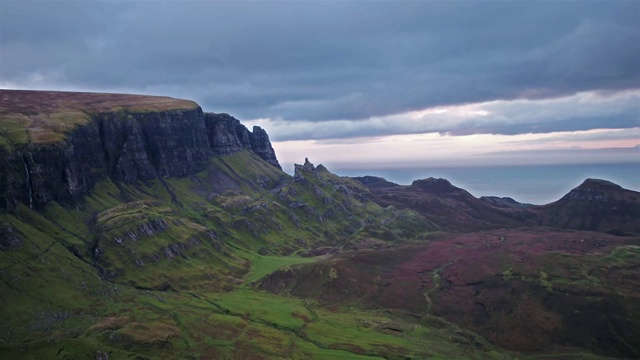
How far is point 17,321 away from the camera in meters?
136

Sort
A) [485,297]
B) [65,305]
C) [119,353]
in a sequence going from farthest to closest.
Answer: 1. [485,297]
2. [65,305]
3. [119,353]

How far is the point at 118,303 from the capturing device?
534ft

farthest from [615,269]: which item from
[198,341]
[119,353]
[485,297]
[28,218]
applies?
[28,218]

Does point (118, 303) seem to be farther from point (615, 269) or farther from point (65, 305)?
point (615, 269)

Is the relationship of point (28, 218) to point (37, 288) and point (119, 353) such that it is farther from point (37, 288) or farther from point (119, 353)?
point (119, 353)

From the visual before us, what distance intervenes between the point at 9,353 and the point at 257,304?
283ft

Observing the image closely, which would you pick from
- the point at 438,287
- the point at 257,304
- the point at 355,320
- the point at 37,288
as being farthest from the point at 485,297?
the point at 37,288

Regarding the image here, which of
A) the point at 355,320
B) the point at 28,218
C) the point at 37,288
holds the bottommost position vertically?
the point at 355,320

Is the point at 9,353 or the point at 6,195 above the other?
the point at 6,195

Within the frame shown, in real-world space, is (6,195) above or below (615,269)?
above

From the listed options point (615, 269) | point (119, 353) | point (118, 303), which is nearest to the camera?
point (119, 353)

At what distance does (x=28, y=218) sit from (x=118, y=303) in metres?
73.7

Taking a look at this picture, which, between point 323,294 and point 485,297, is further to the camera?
point 323,294

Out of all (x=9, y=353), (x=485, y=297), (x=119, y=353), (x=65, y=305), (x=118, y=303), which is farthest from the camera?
(x=485, y=297)
